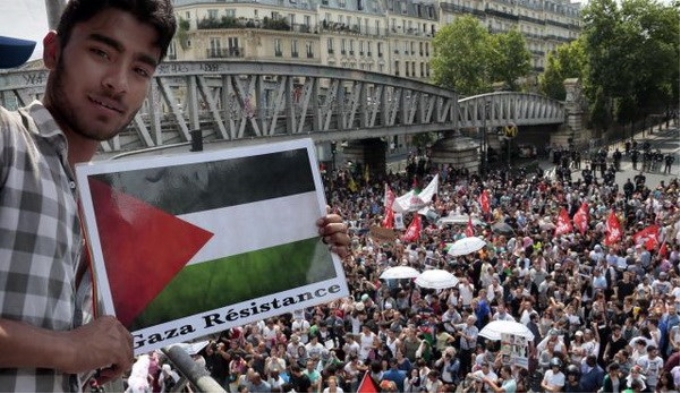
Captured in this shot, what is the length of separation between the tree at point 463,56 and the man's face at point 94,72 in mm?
64752

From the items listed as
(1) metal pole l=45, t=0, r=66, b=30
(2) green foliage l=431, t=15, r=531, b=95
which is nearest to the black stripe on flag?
(1) metal pole l=45, t=0, r=66, b=30

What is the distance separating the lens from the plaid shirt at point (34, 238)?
157cm

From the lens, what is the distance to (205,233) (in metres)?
2.31

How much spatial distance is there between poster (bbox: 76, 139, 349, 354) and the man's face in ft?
0.47

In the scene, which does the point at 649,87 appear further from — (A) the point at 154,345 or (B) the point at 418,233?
(A) the point at 154,345

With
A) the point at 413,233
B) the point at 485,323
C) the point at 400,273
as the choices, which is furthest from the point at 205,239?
the point at 413,233

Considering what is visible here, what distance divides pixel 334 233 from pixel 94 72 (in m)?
1.03

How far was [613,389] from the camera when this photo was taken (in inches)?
368

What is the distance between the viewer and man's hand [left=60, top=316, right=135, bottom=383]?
1643 mm

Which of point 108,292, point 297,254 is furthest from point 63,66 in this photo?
point 297,254

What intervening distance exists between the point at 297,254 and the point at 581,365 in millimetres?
8307

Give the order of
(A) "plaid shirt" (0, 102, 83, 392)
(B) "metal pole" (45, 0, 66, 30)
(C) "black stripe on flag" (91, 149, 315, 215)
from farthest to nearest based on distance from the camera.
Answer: (B) "metal pole" (45, 0, 66, 30) → (C) "black stripe on flag" (91, 149, 315, 215) → (A) "plaid shirt" (0, 102, 83, 392)

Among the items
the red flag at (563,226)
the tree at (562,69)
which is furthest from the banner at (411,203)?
the tree at (562,69)

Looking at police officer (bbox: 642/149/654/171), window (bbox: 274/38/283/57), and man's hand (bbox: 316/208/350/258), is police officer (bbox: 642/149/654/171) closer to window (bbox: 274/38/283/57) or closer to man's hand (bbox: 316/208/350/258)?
window (bbox: 274/38/283/57)
